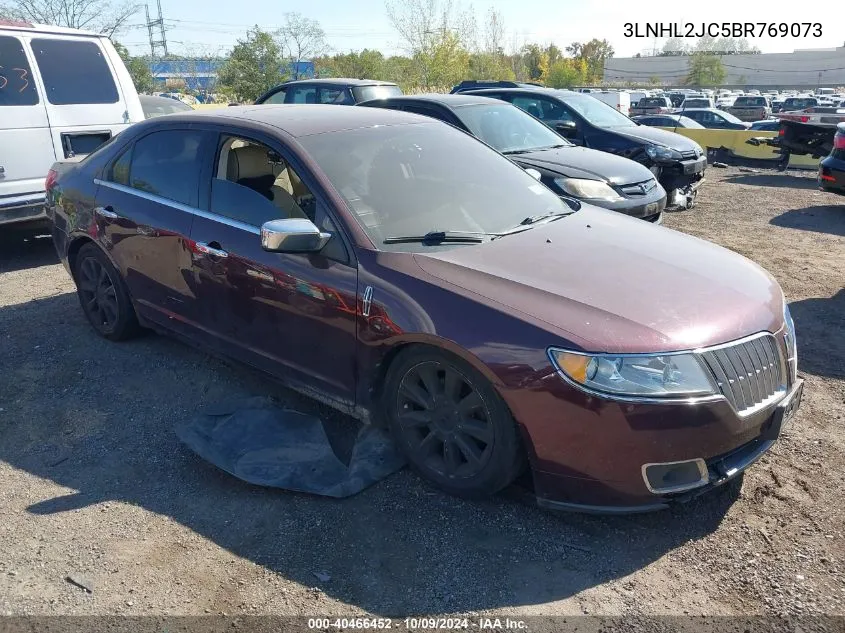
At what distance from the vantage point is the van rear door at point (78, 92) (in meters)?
6.84

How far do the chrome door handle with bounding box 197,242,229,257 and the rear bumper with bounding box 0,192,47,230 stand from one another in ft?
11.4

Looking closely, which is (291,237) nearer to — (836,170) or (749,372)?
(749,372)

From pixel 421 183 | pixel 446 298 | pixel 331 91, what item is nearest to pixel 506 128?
pixel 421 183

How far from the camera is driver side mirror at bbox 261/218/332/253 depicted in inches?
128

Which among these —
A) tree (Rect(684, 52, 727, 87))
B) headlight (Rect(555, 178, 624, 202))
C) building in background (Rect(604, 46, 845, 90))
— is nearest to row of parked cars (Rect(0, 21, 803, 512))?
headlight (Rect(555, 178, 624, 202))

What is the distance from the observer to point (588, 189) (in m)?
7.11

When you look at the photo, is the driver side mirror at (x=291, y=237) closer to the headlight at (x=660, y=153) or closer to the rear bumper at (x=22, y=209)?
the rear bumper at (x=22, y=209)

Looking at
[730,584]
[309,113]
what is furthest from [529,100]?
[730,584]

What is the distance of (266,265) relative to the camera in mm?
3629

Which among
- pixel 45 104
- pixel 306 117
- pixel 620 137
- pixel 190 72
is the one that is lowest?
pixel 620 137

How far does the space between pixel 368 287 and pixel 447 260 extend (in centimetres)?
39

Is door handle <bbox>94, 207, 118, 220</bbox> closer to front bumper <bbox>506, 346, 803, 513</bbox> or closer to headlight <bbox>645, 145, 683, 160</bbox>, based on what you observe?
front bumper <bbox>506, 346, 803, 513</bbox>

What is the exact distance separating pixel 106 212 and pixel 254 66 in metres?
28.5

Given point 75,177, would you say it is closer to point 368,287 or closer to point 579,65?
point 368,287
